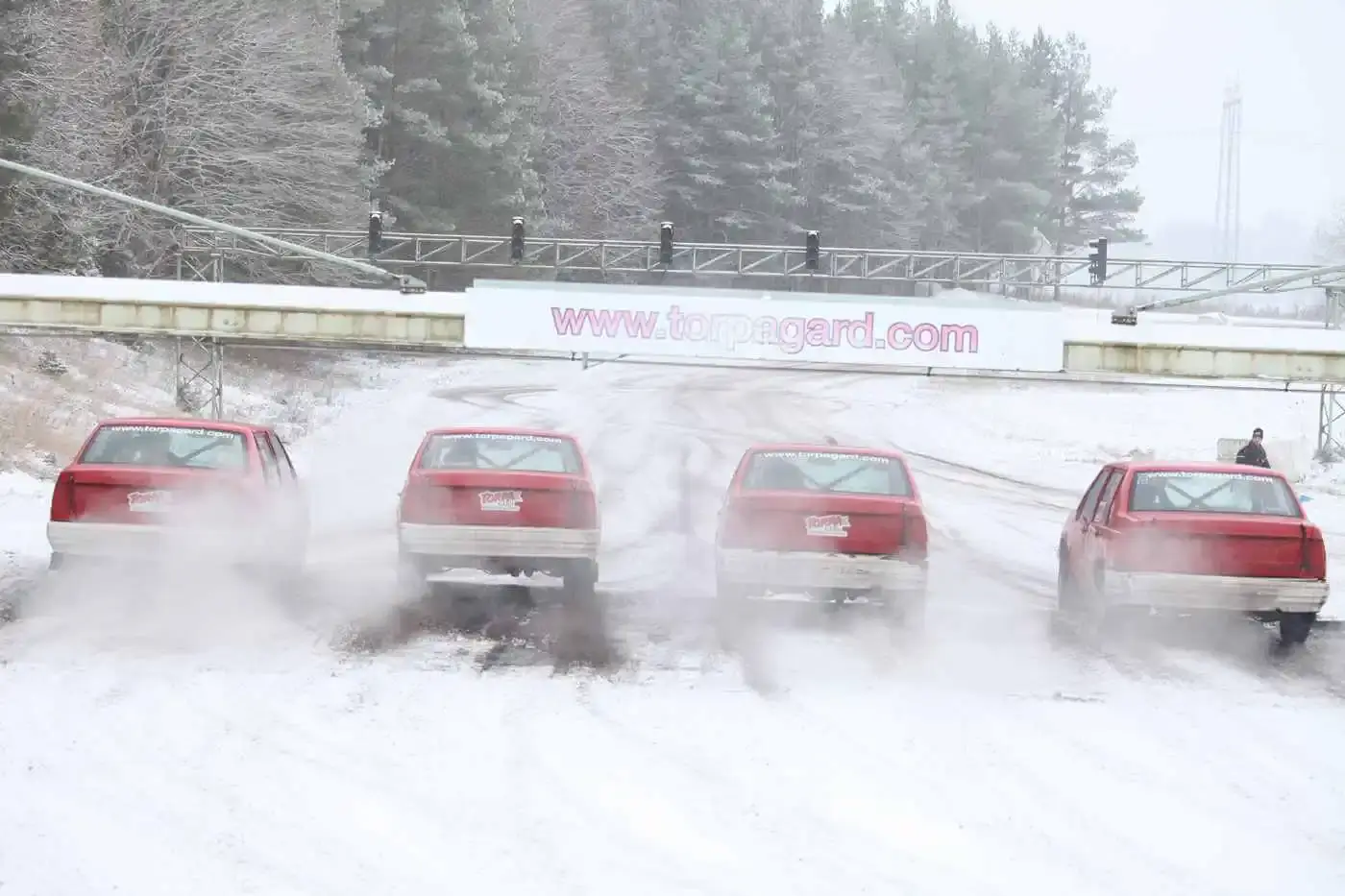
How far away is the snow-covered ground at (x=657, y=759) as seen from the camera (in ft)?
24.4

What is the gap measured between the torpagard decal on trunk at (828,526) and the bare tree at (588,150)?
56637 millimetres

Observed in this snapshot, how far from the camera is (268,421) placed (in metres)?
43.5

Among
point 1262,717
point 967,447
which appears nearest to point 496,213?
point 967,447

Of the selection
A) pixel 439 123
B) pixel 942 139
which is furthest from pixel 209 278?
pixel 942 139

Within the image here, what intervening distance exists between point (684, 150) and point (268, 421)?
38.8 metres

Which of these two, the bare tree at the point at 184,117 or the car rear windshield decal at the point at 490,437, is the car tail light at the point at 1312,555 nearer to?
the car rear windshield decal at the point at 490,437

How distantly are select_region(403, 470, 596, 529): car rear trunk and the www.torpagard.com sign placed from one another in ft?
52.8

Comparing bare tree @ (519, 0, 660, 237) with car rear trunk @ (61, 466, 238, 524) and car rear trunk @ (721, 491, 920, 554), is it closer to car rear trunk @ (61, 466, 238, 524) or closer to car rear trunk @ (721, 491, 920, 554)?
car rear trunk @ (61, 466, 238, 524)

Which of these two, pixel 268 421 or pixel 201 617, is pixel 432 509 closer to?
pixel 201 617

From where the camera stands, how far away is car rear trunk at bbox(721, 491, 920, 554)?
1495 cm

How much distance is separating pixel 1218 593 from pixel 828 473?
350 cm

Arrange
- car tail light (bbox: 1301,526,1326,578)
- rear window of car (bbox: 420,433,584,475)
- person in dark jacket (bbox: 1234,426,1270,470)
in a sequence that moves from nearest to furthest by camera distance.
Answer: car tail light (bbox: 1301,526,1326,578)
rear window of car (bbox: 420,433,584,475)
person in dark jacket (bbox: 1234,426,1270,470)

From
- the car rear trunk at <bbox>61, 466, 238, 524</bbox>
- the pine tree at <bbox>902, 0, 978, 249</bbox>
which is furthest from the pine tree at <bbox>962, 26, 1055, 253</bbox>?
the car rear trunk at <bbox>61, 466, 238, 524</bbox>

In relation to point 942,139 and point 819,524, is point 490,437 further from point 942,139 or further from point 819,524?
point 942,139
